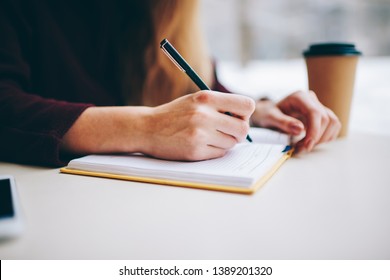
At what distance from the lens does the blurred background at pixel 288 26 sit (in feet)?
4.77

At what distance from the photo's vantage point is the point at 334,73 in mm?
757

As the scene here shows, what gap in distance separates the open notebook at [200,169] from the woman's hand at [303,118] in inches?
3.0

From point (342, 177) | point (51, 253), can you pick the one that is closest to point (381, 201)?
point (342, 177)

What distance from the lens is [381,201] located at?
15.9 inches

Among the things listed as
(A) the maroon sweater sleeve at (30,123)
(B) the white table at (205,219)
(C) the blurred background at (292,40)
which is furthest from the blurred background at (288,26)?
(B) the white table at (205,219)

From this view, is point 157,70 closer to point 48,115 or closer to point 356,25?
point 48,115

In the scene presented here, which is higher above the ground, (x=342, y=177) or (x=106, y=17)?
(x=106, y=17)

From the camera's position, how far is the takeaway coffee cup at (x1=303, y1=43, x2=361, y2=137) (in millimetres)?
737

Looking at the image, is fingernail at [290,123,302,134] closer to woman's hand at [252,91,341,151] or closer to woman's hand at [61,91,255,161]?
woman's hand at [252,91,341,151]

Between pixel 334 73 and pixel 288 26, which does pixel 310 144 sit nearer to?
pixel 334 73

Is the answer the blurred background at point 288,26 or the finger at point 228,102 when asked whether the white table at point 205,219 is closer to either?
the finger at point 228,102

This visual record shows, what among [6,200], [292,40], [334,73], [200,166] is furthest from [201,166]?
[292,40]

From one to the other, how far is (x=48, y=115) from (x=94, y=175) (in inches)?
6.1

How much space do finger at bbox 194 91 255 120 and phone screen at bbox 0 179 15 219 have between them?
0.30 meters
